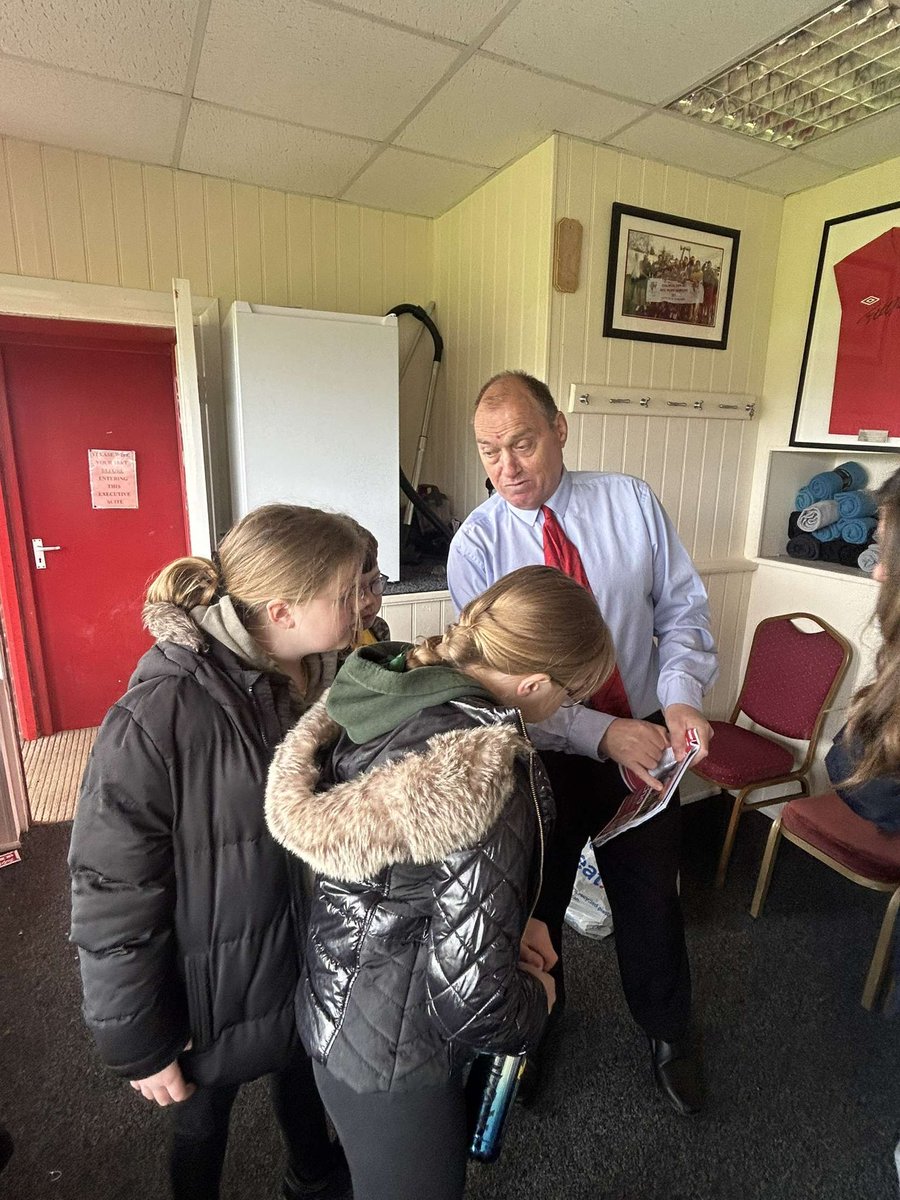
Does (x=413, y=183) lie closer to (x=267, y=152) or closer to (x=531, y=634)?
(x=267, y=152)

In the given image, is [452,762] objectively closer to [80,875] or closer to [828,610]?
[80,875]

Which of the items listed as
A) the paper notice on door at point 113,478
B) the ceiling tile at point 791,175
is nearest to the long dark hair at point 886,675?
the ceiling tile at point 791,175

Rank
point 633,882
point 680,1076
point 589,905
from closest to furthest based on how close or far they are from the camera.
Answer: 1. point 633,882
2. point 680,1076
3. point 589,905

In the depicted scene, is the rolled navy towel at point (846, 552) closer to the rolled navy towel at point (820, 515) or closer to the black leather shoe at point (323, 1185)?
the rolled navy towel at point (820, 515)

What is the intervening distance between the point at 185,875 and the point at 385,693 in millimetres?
375

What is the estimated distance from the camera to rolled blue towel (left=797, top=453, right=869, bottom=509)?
2494mm

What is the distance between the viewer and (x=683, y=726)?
1.24m

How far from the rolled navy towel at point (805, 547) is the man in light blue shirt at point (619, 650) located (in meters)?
1.41

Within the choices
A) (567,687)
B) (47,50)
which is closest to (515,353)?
(47,50)

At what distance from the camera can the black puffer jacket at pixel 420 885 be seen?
740mm

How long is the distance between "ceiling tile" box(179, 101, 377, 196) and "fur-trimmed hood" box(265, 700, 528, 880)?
209cm

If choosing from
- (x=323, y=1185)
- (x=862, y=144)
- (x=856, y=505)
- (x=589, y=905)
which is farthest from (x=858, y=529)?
(x=323, y=1185)

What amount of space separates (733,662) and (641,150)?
1948mm

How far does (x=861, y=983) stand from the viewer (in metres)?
1.87
